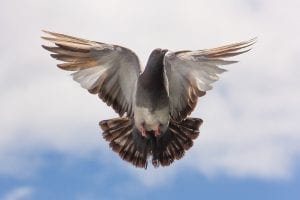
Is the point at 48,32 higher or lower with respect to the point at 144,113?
higher

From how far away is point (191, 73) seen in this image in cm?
1623

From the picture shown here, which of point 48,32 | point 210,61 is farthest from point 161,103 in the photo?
point 48,32

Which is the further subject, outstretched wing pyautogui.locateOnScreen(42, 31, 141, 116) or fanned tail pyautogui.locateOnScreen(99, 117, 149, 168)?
fanned tail pyautogui.locateOnScreen(99, 117, 149, 168)

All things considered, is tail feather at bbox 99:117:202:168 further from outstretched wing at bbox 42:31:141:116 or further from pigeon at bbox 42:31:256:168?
outstretched wing at bbox 42:31:141:116

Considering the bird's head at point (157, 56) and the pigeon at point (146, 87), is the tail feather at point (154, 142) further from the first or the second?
the bird's head at point (157, 56)

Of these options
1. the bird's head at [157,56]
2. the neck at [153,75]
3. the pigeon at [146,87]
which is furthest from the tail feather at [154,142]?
the bird's head at [157,56]

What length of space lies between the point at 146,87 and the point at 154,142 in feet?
5.47

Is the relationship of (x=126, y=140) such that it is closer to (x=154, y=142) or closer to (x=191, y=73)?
(x=154, y=142)

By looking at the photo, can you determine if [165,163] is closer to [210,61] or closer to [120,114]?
[120,114]

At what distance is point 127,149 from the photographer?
17.4m

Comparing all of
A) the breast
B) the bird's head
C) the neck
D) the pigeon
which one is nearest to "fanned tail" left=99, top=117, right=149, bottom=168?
the pigeon

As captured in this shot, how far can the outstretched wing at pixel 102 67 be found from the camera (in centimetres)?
Result: 1627

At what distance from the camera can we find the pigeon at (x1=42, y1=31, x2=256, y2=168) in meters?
15.9

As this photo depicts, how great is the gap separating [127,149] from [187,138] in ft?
4.59
